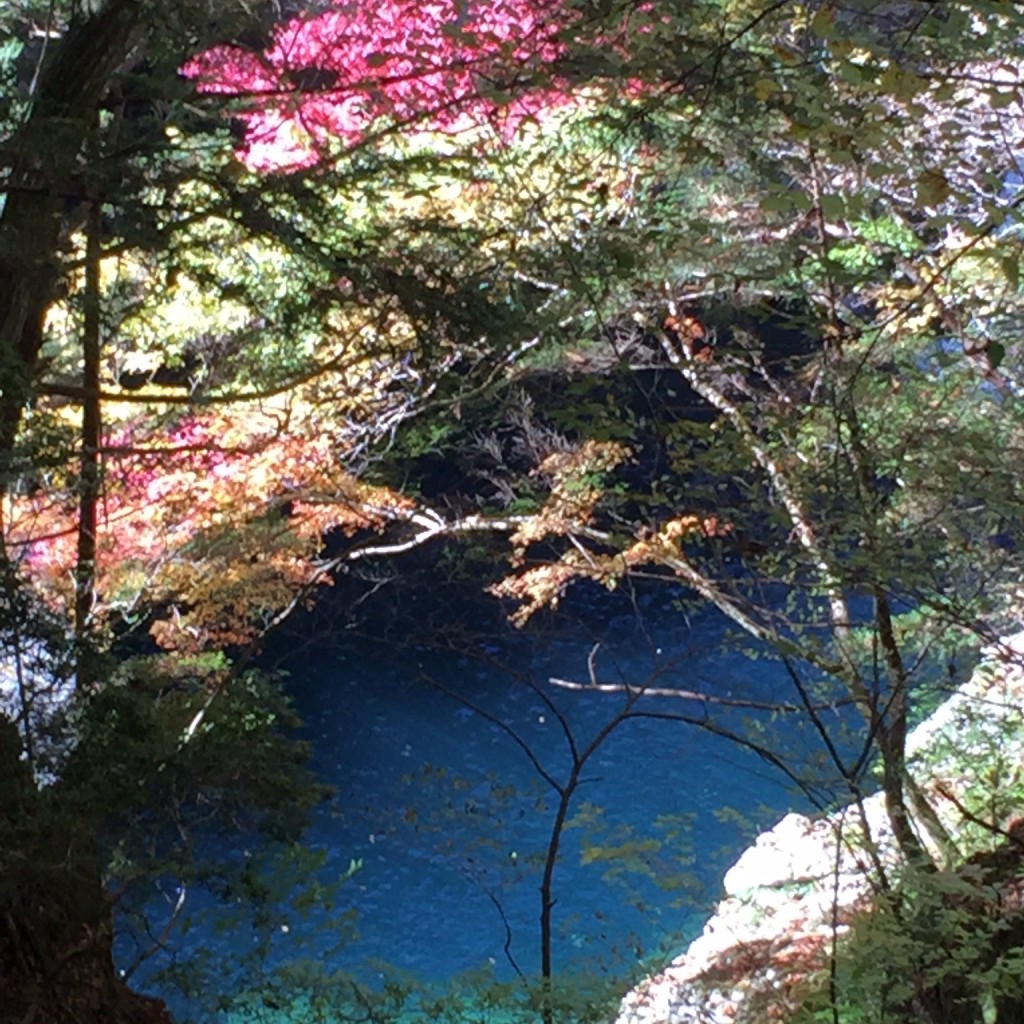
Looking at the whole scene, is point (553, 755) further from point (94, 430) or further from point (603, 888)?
point (94, 430)

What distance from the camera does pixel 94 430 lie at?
12.3 ft

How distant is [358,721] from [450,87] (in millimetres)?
6245

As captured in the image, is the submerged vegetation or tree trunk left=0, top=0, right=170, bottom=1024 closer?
tree trunk left=0, top=0, right=170, bottom=1024

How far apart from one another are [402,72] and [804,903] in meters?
3.97

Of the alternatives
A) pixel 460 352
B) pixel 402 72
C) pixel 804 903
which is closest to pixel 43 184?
pixel 460 352

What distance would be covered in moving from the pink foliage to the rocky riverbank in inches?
81.2

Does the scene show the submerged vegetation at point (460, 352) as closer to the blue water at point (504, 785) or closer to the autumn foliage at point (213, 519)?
the autumn foliage at point (213, 519)

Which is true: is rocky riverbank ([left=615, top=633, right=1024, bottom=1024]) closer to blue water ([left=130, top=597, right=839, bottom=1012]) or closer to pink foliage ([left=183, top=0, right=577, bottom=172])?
blue water ([left=130, top=597, right=839, bottom=1012])

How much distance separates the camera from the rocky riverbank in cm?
329

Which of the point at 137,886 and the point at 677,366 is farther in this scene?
the point at 677,366

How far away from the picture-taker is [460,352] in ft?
10.9

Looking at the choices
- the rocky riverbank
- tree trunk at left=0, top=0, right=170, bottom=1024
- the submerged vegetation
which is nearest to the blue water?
the rocky riverbank

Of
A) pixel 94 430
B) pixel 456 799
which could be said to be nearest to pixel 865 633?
pixel 456 799

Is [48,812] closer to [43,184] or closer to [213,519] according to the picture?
[43,184]
